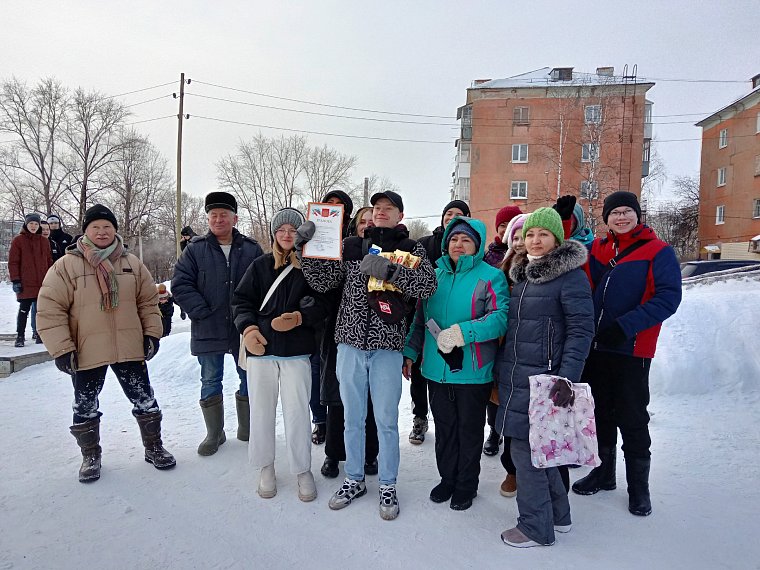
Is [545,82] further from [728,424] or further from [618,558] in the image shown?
[618,558]

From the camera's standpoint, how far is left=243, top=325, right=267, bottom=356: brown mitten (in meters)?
3.09

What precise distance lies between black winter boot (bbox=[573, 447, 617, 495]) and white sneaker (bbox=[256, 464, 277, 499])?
7.43 feet

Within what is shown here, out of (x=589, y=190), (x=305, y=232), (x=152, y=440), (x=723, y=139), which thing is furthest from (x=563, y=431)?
(x=723, y=139)

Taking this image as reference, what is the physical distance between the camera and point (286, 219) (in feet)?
10.7

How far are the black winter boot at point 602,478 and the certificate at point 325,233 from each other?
2500 mm

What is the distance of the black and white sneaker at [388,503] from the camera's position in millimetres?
2861

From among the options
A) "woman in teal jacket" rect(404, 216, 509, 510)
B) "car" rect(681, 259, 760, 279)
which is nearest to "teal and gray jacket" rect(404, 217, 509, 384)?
"woman in teal jacket" rect(404, 216, 509, 510)

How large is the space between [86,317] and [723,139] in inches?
1474

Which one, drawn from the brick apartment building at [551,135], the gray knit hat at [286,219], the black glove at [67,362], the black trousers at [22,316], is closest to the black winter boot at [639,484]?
the gray knit hat at [286,219]

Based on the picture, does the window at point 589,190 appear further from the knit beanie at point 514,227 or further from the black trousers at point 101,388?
the black trousers at point 101,388

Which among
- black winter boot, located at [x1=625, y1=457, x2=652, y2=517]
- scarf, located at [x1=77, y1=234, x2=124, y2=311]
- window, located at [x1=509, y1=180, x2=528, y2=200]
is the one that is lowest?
black winter boot, located at [x1=625, y1=457, x2=652, y2=517]

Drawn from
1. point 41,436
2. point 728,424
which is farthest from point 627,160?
point 41,436

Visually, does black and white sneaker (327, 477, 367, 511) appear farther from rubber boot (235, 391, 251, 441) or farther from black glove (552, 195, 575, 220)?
black glove (552, 195, 575, 220)

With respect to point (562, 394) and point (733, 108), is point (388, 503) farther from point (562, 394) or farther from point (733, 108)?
point (733, 108)
